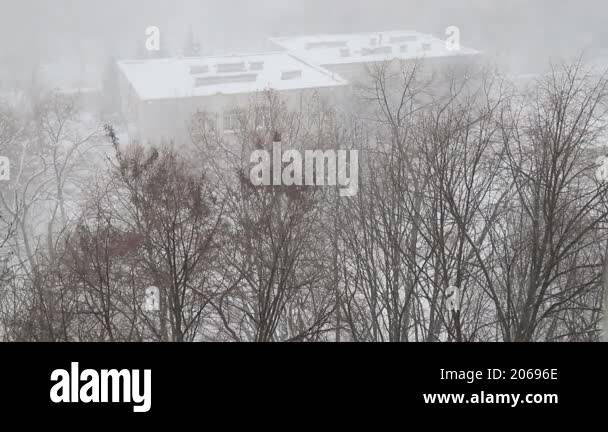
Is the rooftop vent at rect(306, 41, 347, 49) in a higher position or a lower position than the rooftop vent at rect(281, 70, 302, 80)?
higher

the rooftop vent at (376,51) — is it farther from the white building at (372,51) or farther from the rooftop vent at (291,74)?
the rooftop vent at (291,74)

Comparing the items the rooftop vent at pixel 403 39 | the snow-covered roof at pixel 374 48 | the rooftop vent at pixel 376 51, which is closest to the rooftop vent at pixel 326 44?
the snow-covered roof at pixel 374 48

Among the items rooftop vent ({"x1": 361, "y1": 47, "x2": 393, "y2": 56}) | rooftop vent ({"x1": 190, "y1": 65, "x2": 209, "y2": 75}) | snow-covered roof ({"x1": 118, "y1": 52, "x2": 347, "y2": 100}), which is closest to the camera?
snow-covered roof ({"x1": 118, "y1": 52, "x2": 347, "y2": 100})

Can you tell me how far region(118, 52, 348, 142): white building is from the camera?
1205cm

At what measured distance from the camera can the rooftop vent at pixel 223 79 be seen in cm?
1401

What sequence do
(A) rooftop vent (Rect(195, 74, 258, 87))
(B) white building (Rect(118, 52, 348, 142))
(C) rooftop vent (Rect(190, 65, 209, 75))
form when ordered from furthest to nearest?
(C) rooftop vent (Rect(190, 65, 209, 75)) < (A) rooftop vent (Rect(195, 74, 258, 87)) < (B) white building (Rect(118, 52, 348, 142))

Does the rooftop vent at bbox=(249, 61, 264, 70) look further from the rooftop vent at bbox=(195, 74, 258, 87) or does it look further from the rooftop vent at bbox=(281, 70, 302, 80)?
the rooftop vent at bbox=(281, 70, 302, 80)

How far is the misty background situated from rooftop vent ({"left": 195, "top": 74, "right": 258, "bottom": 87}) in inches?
100

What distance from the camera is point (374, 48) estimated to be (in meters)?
14.7

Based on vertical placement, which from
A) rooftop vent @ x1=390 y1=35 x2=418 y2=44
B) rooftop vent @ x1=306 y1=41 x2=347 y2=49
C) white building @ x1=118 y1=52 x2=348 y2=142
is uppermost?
rooftop vent @ x1=306 y1=41 x2=347 y2=49

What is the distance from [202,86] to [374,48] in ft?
13.7

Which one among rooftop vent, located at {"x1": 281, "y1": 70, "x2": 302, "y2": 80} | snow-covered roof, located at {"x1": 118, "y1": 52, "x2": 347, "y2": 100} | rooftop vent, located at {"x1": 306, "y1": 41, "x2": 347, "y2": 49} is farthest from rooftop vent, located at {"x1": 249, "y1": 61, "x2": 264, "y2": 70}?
rooftop vent, located at {"x1": 306, "y1": 41, "x2": 347, "y2": 49}
